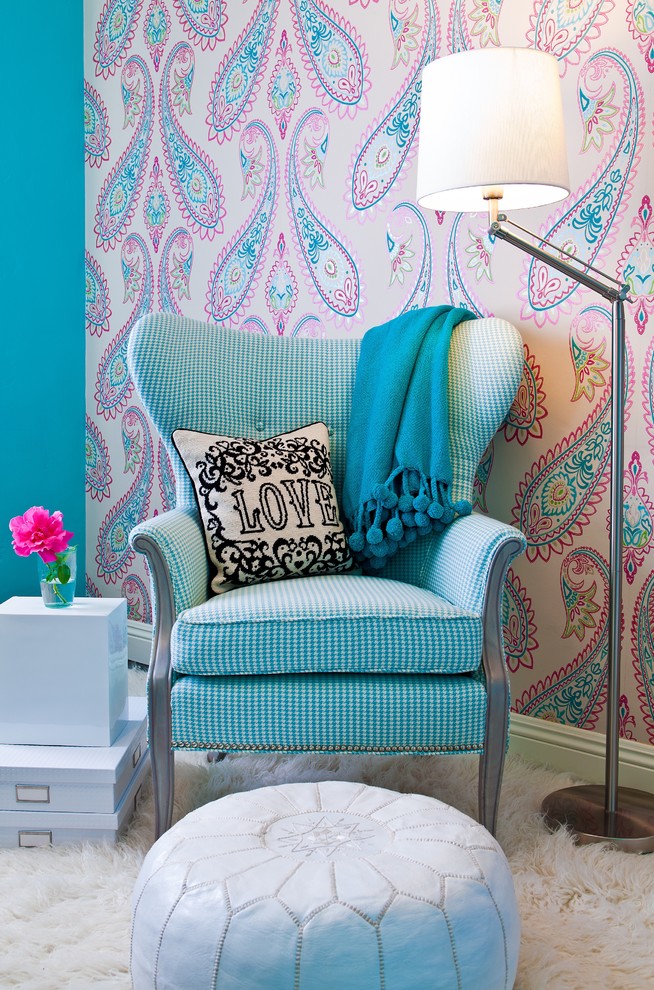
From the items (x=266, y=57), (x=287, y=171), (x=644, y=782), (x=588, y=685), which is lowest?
(x=644, y=782)

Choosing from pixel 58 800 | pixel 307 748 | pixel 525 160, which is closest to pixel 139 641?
pixel 58 800

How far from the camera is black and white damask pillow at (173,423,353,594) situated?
77.0 inches

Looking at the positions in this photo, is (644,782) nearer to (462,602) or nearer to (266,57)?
(462,602)

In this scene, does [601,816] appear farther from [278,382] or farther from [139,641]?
[139,641]

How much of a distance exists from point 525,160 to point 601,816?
1.36 metres

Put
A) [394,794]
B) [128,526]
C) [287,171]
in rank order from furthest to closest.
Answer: [128,526], [287,171], [394,794]

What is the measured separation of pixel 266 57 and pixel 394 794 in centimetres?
226

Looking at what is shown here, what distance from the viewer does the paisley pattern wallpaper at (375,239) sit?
2.10 meters

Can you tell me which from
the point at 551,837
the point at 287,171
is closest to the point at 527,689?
the point at 551,837

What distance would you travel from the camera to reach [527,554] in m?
2.32

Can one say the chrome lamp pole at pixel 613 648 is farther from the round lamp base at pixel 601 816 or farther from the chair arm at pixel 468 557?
the chair arm at pixel 468 557

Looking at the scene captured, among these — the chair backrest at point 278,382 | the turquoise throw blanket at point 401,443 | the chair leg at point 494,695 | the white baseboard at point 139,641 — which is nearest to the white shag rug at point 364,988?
the chair leg at point 494,695

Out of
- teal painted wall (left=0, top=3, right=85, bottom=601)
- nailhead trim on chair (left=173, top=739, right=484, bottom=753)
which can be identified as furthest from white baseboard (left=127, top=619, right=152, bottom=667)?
nailhead trim on chair (left=173, top=739, right=484, bottom=753)

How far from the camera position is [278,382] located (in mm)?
2334
